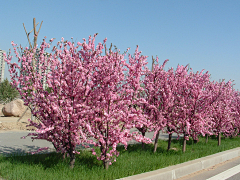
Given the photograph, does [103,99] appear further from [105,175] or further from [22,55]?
[22,55]

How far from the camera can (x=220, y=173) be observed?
23.0 ft

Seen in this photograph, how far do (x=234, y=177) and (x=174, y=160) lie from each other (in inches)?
66.4

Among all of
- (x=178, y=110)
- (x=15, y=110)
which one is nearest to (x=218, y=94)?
(x=178, y=110)

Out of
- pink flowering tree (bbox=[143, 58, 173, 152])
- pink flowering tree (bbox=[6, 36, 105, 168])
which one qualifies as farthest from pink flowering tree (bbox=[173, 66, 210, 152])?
pink flowering tree (bbox=[6, 36, 105, 168])

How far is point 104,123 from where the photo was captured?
5.86 metres

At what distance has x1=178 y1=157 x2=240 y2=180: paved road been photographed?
6.50 metres

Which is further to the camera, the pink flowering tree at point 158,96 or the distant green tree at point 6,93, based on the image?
the distant green tree at point 6,93

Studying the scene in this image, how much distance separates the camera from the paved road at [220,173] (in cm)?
650

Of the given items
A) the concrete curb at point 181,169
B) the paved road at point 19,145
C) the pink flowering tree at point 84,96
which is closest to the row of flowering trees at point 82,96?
the pink flowering tree at point 84,96

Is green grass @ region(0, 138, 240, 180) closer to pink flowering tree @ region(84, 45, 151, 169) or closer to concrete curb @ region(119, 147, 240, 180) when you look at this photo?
concrete curb @ region(119, 147, 240, 180)

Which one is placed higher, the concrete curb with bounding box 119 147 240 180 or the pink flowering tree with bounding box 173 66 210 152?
the pink flowering tree with bounding box 173 66 210 152

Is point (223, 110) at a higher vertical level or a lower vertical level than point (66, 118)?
higher

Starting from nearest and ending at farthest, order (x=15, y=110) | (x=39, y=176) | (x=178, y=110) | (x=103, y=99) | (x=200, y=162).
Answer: (x=39, y=176) → (x=103, y=99) → (x=200, y=162) → (x=178, y=110) → (x=15, y=110)

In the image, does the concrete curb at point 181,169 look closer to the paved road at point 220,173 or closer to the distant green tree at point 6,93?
the paved road at point 220,173
